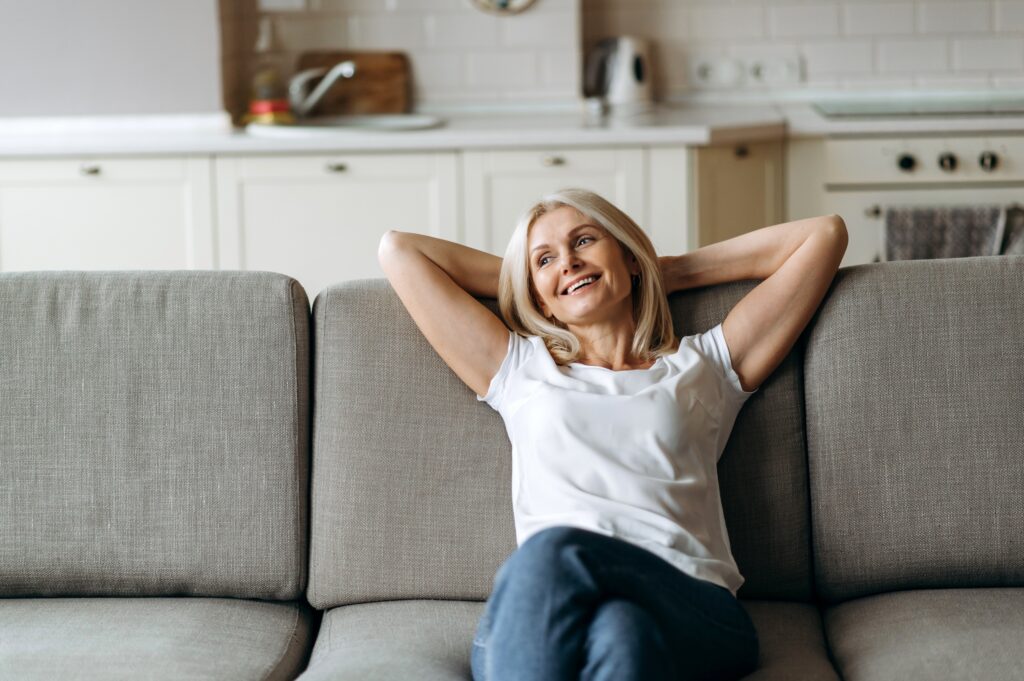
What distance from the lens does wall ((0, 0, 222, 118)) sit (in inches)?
148

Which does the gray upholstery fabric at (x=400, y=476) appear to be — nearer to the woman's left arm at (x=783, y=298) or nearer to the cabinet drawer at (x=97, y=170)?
the woman's left arm at (x=783, y=298)

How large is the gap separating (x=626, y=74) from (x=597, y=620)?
2807mm

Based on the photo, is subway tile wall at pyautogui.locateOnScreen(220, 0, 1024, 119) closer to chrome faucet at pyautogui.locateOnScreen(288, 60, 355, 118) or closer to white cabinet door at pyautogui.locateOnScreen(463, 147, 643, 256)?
chrome faucet at pyautogui.locateOnScreen(288, 60, 355, 118)

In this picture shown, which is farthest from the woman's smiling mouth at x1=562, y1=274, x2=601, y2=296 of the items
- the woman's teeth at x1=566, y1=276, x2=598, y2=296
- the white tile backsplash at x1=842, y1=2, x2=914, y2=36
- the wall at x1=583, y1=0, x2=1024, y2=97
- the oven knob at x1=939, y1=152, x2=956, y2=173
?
the white tile backsplash at x1=842, y1=2, x2=914, y2=36

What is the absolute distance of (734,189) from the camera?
3656 mm

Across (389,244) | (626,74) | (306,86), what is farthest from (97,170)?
(389,244)

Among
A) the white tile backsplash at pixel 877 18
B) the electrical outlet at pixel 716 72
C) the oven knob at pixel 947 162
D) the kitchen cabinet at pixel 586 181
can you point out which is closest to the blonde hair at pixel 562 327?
the kitchen cabinet at pixel 586 181

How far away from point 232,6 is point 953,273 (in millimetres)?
2843

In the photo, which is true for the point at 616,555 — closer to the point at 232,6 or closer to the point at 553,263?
the point at 553,263

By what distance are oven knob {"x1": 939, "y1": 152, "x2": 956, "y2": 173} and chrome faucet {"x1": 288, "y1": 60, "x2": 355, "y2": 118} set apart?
1785 millimetres

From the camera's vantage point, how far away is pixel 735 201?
3670 mm

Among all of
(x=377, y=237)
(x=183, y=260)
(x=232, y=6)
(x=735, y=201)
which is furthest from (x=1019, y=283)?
(x=232, y=6)

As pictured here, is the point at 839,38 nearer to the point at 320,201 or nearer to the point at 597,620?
the point at 320,201

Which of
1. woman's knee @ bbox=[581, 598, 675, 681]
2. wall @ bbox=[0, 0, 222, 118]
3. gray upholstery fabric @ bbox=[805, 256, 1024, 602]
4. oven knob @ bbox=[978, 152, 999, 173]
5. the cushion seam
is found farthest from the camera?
wall @ bbox=[0, 0, 222, 118]
